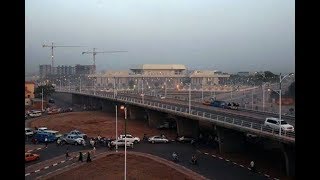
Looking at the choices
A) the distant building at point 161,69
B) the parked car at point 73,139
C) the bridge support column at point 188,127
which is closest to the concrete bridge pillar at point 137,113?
the bridge support column at point 188,127

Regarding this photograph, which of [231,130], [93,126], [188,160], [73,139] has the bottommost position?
Answer: [188,160]

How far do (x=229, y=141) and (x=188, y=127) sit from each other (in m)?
6.91

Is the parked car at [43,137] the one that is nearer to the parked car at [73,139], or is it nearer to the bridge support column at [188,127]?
the parked car at [73,139]

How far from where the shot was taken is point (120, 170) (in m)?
19.2

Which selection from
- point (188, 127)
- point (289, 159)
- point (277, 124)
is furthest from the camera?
point (188, 127)

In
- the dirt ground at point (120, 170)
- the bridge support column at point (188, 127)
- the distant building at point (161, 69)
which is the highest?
the distant building at point (161, 69)

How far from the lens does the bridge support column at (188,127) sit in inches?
1197

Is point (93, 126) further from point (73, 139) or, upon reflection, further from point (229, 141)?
point (229, 141)

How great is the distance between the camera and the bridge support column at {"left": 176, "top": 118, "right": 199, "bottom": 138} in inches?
1197

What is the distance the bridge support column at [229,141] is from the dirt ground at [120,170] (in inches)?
201

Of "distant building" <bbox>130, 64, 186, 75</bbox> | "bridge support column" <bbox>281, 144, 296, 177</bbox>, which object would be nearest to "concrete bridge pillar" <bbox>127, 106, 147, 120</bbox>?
A: "bridge support column" <bbox>281, 144, 296, 177</bbox>

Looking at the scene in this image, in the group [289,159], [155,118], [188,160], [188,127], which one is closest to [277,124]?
[289,159]

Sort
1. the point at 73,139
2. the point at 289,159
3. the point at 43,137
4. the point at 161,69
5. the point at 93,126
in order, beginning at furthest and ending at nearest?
the point at 161,69, the point at 93,126, the point at 43,137, the point at 73,139, the point at 289,159
